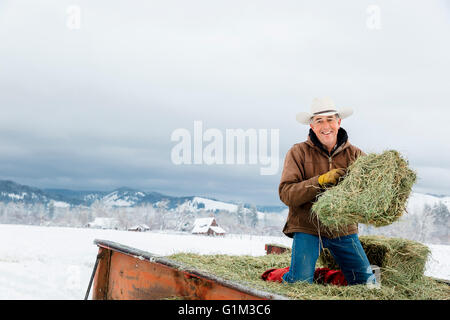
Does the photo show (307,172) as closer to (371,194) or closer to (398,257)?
(371,194)

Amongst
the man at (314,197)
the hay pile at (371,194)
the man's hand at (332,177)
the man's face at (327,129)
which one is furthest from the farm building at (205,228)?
the hay pile at (371,194)

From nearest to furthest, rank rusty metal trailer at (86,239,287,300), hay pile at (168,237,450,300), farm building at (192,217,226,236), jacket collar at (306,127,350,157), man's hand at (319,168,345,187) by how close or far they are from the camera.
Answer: rusty metal trailer at (86,239,287,300)
hay pile at (168,237,450,300)
man's hand at (319,168,345,187)
jacket collar at (306,127,350,157)
farm building at (192,217,226,236)

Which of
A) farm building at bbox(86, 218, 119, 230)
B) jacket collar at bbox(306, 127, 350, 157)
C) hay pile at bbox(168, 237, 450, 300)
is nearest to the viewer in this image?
hay pile at bbox(168, 237, 450, 300)

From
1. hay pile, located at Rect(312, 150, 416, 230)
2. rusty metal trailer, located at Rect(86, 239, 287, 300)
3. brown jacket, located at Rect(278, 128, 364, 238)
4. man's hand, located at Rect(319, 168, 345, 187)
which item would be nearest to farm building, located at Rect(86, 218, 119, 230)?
rusty metal trailer, located at Rect(86, 239, 287, 300)

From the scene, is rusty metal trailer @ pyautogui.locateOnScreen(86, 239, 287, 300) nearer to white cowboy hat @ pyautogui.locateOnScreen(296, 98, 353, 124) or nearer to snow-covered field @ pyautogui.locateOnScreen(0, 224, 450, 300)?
snow-covered field @ pyautogui.locateOnScreen(0, 224, 450, 300)

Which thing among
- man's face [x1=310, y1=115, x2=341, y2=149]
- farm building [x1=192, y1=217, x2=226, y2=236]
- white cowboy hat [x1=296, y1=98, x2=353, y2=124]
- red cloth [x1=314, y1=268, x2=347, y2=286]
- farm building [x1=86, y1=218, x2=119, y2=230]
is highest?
white cowboy hat [x1=296, y1=98, x2=353, y2=124]

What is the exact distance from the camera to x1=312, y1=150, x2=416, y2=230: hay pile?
3.22m

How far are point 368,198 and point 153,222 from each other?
6584 cm

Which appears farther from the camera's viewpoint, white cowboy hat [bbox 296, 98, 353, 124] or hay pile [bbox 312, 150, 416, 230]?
A: white cowboy hat [bbox 296, 98, 353, 124]

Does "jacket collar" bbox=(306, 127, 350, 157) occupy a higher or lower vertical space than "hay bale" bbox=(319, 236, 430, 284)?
higher

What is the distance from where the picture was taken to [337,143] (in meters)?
3.98

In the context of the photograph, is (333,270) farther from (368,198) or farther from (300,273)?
(368,198)

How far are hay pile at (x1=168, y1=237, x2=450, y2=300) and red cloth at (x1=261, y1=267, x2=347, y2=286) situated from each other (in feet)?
0.43

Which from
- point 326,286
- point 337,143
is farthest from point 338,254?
point 337,143
